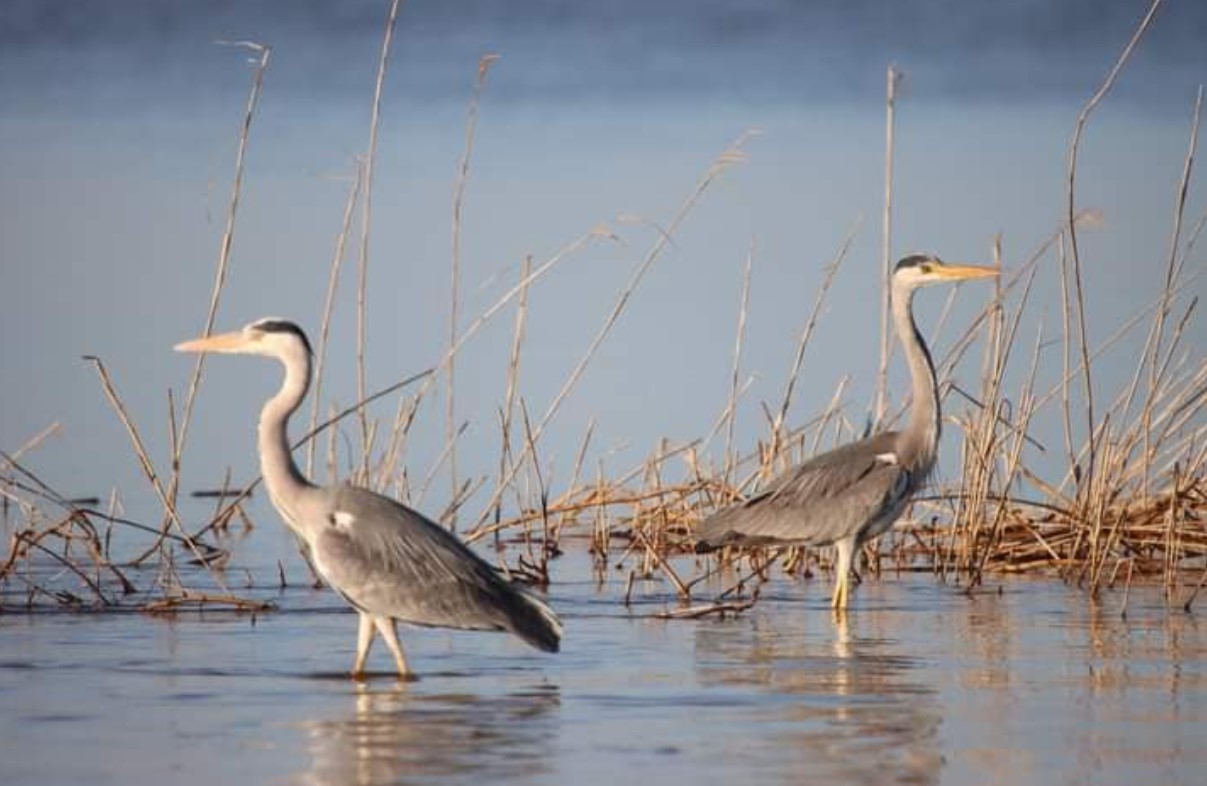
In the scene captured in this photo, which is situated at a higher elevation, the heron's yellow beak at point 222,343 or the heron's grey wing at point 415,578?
the heron's yellow beak at point 222,343

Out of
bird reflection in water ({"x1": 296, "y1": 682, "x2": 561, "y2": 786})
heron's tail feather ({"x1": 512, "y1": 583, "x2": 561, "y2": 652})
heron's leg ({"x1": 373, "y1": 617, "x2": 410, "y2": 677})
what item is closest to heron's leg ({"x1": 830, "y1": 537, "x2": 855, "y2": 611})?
heron's tail feather ({"x1": 512, "y1": 583, "x2": 561, "y2": 652})

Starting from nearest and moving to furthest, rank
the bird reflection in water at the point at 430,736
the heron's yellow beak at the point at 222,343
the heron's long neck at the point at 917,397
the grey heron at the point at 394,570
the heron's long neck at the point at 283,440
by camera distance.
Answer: the bird reflection in water at the point at 430,736 < the grey heron at the point at 394,570 < the heron's long neck at the point at 283,440 < the heron's yellow beak at the point at 222,343 < the heron's long neck at the point at 917,397

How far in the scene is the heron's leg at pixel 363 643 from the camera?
8742mm

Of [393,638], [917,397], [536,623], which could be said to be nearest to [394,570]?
[393,638]

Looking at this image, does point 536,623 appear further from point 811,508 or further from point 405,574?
point 811,508

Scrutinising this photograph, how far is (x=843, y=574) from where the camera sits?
11398 mm

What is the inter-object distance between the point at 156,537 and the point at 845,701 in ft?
23.8

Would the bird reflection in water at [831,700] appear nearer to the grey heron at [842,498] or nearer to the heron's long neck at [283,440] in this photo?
the grey heron at [842,498]

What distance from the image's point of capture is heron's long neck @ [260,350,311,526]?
30.1 feet

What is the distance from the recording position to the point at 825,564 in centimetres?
1352

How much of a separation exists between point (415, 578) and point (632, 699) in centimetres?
117

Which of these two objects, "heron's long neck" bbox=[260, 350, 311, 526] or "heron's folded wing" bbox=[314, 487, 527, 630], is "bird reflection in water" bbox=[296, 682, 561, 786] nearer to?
"heron's folded wing" bbox=[314, 487, 527, 630]

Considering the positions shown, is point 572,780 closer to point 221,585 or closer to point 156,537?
point 221,585

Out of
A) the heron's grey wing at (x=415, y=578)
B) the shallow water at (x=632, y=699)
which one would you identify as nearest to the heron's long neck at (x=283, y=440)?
the heron's grey wing at (x=415, y=578)
